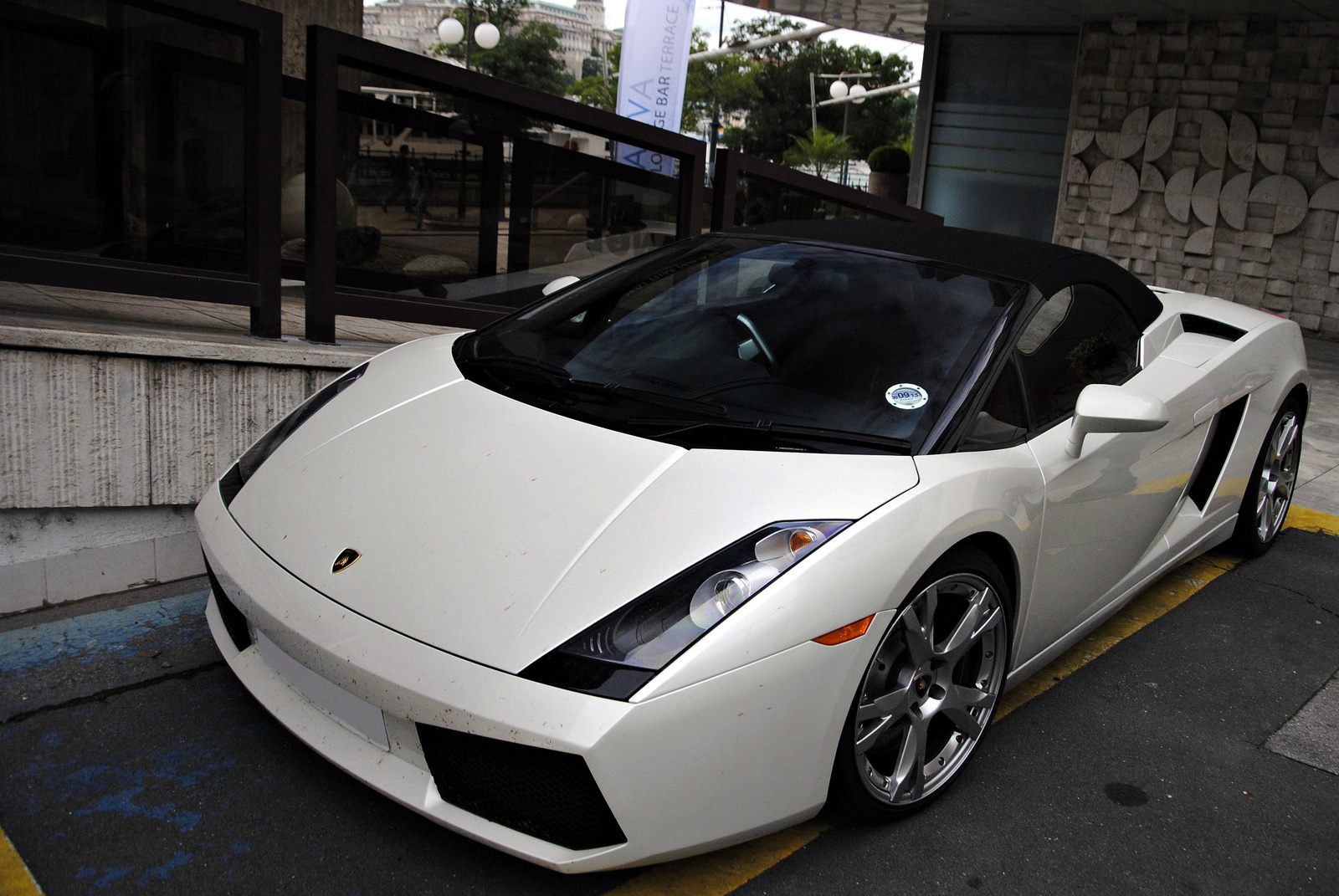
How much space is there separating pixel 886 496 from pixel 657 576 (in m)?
0.54

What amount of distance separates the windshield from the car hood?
0.11 metres

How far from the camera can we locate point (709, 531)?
2.14 m

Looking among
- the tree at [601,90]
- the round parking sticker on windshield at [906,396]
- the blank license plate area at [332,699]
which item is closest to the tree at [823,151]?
the tree at [601,90]

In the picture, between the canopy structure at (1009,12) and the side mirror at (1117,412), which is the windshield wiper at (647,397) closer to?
the side mirror at (1117,412)

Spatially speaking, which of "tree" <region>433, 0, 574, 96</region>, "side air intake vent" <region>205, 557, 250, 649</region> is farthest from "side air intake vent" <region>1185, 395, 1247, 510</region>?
"tree" <region>433, 0, 574, 96</region>

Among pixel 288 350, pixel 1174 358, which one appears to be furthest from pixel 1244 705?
pixel 288 350

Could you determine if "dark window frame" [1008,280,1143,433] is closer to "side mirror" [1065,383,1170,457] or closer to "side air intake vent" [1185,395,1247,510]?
"side mirror" [1065,383,1170,457]

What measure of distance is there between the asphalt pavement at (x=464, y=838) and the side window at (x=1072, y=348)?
0.88 metres

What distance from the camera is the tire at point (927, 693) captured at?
2254 mm

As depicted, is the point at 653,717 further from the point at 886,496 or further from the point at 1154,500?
the point at 1154,500

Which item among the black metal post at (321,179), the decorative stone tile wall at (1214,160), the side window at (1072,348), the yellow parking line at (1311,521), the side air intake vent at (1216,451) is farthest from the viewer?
the decorative stone tile wall at (1214,160)

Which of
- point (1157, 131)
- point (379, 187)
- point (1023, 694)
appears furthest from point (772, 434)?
point (1157, 131)

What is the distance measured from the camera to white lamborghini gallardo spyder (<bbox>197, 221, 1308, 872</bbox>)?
1.95 meters

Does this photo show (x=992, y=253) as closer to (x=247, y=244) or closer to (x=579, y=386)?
(x=579, y=386)
